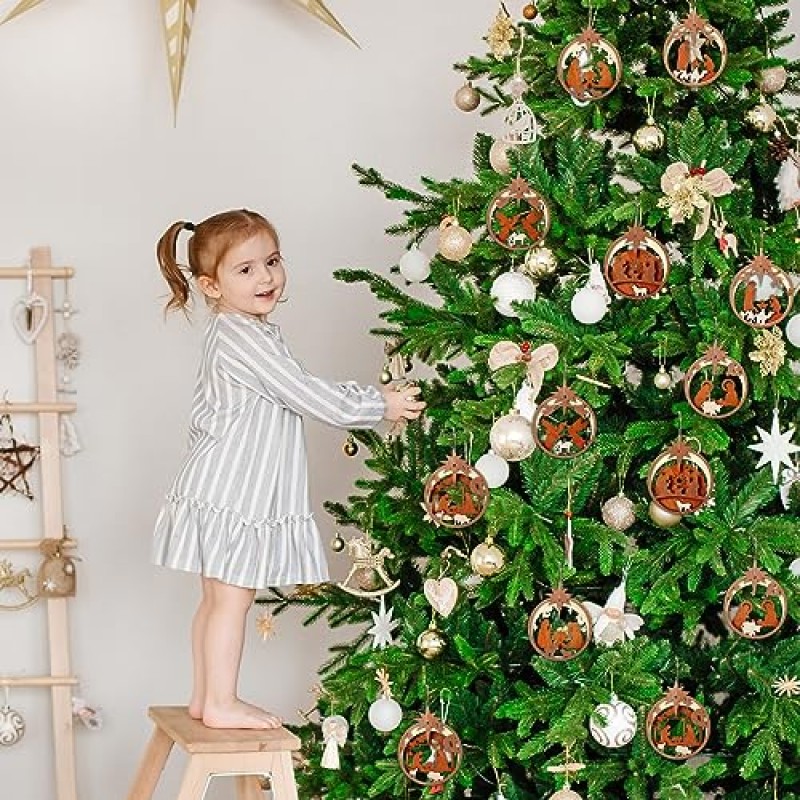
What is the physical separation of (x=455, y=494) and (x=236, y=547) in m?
0.40

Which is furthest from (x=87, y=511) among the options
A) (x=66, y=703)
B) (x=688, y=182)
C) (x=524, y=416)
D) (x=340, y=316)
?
(x=688, y=182)

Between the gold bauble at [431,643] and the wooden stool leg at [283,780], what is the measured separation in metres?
0.27

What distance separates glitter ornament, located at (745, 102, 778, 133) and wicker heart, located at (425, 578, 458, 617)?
84cm

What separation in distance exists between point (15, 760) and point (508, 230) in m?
1.64

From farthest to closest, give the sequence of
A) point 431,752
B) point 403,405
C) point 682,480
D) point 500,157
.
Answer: point 403,405 → point 500,157 → point 431,752 → point 682,480

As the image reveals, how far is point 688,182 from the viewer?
7.57ft

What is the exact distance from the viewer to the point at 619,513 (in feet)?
7.66

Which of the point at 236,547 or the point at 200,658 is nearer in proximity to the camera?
the point at 236,547

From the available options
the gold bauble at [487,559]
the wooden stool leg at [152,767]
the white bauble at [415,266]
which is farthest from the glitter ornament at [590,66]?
the wooden stool leg at [152,767]

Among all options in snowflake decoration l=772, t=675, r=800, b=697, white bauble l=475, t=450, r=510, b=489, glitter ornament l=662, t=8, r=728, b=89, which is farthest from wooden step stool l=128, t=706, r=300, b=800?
glitter ornament l=662, t=8, r=728, b=89

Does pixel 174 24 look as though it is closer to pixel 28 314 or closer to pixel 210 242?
pixel 28 314

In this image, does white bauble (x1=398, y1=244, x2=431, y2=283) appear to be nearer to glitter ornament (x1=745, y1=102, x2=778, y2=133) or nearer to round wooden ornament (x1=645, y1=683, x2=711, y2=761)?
glitter ornament (x1=745, y1=102, x2=778, y2=133)

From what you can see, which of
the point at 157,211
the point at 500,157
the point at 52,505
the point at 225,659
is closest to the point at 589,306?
the point at 500,157

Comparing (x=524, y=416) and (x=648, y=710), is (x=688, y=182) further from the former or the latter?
(x=648, y=710)
